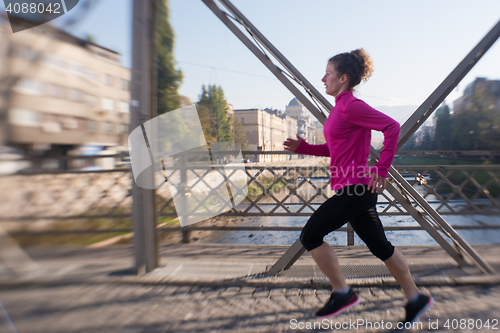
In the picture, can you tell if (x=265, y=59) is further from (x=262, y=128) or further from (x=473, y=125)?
Answer: (x=473, y=125)

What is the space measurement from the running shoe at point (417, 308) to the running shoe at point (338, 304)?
0.27 m

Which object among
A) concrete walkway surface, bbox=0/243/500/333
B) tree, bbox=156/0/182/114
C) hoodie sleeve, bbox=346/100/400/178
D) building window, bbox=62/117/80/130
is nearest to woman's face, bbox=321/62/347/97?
hoodie sleeve, bbox=346/100/400/178

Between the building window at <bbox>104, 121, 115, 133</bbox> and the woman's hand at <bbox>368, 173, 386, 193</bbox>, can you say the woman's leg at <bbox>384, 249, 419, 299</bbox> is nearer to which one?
the woman's hand at <bbox>368, 173, 386, 193</bbox>

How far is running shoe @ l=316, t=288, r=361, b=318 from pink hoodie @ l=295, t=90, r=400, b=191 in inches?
21.5

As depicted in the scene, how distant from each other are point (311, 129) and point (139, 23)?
1.47 m

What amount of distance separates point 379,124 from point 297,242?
0.98m

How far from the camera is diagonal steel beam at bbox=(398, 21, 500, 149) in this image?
1902 mm

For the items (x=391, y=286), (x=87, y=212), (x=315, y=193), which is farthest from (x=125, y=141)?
(x=315, y=193)

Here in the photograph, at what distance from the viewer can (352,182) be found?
139 cm

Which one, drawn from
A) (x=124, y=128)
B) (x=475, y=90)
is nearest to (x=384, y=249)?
(x=124, y=128)

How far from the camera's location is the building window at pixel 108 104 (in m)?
1.89

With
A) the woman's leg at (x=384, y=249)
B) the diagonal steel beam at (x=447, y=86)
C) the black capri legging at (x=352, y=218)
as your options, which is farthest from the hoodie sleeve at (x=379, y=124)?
the diagonal steel beam at (x=447, y=86)

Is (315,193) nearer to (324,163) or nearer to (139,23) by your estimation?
(324,163)

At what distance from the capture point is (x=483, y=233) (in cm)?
321
